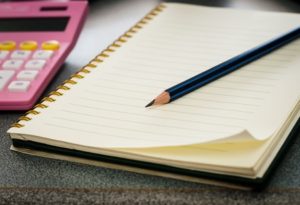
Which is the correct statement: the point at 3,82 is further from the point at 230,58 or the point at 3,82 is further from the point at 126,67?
the point at 230,58

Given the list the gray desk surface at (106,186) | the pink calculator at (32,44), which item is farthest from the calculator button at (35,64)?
the gray desk surface at (106,186)

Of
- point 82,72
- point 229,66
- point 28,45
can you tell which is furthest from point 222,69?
point 28,45

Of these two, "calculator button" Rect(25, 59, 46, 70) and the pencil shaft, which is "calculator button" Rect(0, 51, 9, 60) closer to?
"calculator button" Rect(25, 59, 46, 70)

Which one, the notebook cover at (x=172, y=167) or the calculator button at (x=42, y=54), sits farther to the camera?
the calculator button at (x=42, y=54)

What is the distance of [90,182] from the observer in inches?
16.8

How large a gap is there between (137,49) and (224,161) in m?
0.24

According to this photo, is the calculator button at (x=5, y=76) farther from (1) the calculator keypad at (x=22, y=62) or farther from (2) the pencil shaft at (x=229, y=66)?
(2) the pencil shaft at (x=229, y=66)

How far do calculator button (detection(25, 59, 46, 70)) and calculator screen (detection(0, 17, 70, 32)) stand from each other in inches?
3.6

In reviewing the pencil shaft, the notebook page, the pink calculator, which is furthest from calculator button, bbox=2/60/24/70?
the pencil shaft

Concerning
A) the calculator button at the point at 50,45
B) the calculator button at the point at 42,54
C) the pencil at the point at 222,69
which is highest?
the pencil at the point at 222,69

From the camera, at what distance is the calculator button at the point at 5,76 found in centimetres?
56

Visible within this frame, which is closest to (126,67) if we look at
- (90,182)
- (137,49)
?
(137,49)

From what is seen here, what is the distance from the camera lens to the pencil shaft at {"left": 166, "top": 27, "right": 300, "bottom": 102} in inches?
19.5

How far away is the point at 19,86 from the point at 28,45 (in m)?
0.10
